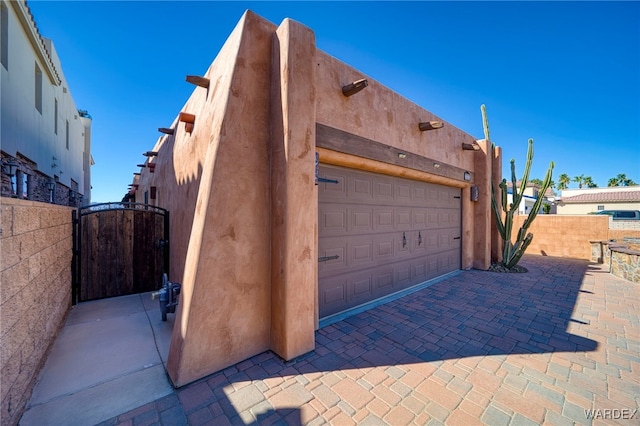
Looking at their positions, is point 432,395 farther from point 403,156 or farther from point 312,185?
point 403,156

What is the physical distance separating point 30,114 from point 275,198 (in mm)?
10194

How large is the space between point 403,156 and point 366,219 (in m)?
1.55

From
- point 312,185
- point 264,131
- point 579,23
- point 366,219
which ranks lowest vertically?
point 366,219

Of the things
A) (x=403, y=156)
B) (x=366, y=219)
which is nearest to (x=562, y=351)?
(x=366, y=219)

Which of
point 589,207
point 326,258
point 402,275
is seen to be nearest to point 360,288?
point 326,258

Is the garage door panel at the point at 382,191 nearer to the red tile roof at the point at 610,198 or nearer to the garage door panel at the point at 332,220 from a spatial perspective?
the garage door panel at the point at 332,220

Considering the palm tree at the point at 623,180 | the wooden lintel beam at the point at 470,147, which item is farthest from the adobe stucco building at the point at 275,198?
the palm tree at the point at 623,180

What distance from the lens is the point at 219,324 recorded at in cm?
266

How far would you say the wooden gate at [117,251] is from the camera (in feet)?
15.9

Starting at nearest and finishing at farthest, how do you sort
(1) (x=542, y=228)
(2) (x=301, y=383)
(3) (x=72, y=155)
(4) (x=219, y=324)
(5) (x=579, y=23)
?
(2) (x=301, y=383) < (4) (x=219, y=324) < (5) (x=579, y=23) < (1) (x=542, y=228) < (3) (x=72, y=155)

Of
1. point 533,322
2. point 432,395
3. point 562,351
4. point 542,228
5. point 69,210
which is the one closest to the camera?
point 432,395

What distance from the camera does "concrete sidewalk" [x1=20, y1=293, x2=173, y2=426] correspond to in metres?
2.08

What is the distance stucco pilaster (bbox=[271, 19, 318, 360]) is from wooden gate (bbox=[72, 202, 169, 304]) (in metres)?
4.11

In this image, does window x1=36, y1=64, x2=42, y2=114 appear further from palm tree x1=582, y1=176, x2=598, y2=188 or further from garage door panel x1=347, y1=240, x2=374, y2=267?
palm tree x1=582, y1=176, x2=598, y2=188
